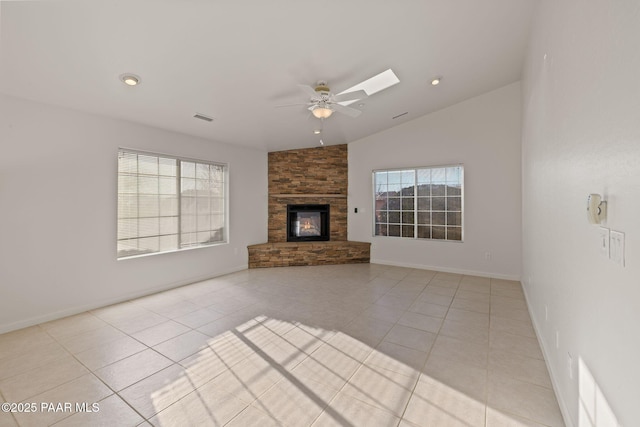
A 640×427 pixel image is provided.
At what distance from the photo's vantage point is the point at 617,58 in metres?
1.07

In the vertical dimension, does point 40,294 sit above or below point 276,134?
below

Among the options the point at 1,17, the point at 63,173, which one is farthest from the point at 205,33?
the point at 63,173

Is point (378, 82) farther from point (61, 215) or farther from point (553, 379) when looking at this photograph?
point (61, 215)

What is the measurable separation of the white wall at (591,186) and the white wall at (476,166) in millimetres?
2561

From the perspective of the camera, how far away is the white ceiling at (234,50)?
2135 mm

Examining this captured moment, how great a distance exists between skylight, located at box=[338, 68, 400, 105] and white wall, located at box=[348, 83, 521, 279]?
2041 millimetres

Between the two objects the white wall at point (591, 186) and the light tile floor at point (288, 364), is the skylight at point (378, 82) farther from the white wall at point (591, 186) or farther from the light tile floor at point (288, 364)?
the light tile floor at point (288, 364)

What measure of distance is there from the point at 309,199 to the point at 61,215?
4234 millimetres

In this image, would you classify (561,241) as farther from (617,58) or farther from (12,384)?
(12,384)

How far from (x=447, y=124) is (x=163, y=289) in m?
5.83

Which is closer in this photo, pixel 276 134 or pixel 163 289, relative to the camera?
pixel 163 289

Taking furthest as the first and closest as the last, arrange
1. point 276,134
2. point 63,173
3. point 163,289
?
1. point 276,134
2. point 163,289
3. point 63,173

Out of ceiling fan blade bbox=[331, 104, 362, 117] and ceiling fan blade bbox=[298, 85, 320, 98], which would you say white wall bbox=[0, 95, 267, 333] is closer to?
ceiling fan blade bbox=[298, 85, 320, 98]

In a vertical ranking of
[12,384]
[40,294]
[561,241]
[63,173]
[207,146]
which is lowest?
[12,384]
